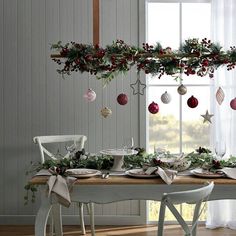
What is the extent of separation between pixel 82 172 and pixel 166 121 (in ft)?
6.25

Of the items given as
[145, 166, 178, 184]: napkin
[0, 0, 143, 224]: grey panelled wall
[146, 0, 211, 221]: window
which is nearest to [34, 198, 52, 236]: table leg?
[145, 166, 178, 184]: napkin

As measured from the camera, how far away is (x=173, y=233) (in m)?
4.43

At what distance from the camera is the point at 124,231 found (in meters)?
4.50

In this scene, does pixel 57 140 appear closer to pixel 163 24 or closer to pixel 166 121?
pixel 166 121

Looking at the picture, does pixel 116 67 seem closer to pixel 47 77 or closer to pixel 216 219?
pixel 47 77

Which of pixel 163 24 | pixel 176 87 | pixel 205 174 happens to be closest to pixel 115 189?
pixel 205 174

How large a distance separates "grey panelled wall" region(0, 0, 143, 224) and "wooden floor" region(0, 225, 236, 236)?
0.13 meters

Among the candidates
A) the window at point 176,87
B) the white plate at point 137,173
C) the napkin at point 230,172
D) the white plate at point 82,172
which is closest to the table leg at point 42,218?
the white plate at point 82,172

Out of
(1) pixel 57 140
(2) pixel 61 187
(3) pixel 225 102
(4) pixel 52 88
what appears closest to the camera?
(2) pixel 61 187

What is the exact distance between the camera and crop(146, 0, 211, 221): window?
187 inches

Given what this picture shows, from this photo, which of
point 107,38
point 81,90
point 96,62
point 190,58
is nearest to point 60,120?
point 81,90

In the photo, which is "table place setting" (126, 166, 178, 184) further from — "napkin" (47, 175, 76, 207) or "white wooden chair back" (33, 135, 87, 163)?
"white wooden chair back" (33, 135, 87, 163)

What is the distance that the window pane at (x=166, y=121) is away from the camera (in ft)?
15.8

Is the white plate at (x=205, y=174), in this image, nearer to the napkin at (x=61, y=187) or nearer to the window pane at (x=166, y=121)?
the napkin at (x=61, y=187)
